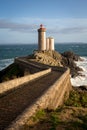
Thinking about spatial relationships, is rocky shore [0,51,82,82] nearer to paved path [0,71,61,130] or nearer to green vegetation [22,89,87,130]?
paved path [0,71,61,130]

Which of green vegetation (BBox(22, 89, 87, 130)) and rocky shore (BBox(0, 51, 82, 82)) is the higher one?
green vegetation (BBox(22, 89, 87, 130))

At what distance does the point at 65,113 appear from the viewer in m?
10.2

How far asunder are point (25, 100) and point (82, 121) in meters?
3.28

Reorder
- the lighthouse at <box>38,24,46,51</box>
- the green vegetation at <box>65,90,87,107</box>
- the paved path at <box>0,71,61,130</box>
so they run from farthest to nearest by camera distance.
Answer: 1. the lighthouse at <box>38,24,46,51</box>
2. the green vegetation at <box>65,90,87,107</box>
3. the paved path at <box>0,71,61,130</box>

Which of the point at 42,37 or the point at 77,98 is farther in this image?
the point at 42,37

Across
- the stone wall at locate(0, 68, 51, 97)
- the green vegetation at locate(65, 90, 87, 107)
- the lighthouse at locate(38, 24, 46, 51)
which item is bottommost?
the green vegetation at locate(65, 90, 87, 107)

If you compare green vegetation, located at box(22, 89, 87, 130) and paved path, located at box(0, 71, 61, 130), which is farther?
paved path, located at box(0, 71, 61, 130)

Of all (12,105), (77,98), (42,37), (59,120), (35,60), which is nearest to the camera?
(59,120)

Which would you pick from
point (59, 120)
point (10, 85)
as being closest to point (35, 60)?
point (10, 85)

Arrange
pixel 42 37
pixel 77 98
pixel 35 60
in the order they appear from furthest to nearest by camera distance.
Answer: pixel 42 37 < pixel 35 60 < pixel 77 98

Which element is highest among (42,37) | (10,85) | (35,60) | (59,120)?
(42,37)

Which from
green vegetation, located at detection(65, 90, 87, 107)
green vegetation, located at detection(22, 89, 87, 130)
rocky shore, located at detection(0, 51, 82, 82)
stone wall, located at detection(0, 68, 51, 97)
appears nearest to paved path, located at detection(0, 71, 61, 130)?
green vegetation, located at detection(22, 89, 87, 130)

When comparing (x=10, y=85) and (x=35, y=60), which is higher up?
(x=10, y=85)

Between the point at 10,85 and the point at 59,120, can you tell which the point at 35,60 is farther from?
the point at 59,120
